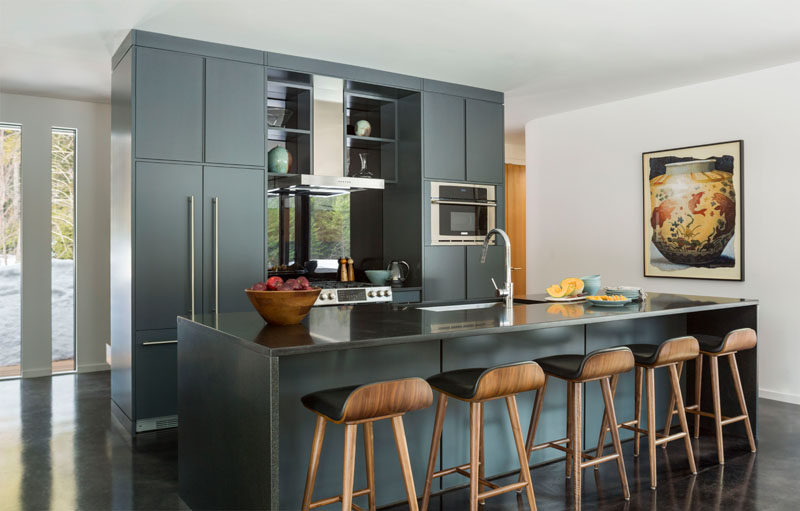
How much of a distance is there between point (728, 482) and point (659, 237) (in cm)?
302

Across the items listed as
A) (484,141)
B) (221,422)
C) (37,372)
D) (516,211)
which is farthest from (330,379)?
(516,211)

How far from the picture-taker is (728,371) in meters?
Result: 4.22

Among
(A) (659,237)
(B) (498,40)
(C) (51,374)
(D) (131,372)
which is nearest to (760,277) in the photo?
(A) (659,237)

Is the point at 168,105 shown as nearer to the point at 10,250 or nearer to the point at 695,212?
the point at 10,250

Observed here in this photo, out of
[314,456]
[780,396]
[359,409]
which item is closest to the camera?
[359,409]

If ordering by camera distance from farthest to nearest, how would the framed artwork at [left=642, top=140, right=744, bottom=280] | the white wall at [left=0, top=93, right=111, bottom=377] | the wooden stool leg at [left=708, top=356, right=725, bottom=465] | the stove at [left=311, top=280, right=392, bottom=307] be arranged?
1. the white wall at [left=0, top=93, right=111, bottom=377]
2. the framed artwork at [left=642, top=140, right=744, bottom=280]
3. the stove at [left=311, top=280, right=392, bottom=307]
4. the wooden stool leg at [left=708, top=356, right=725, bottom=465]

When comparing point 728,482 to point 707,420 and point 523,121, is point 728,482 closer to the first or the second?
point 707,420

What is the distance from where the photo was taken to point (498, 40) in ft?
14.6

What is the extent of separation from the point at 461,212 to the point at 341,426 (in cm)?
321

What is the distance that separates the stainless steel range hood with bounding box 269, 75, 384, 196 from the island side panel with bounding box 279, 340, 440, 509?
89.7 inches

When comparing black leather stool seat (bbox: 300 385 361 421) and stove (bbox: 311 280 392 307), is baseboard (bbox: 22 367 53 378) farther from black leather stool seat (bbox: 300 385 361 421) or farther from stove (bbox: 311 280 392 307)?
black leather stool seat (bbox: 300 385 361 421)

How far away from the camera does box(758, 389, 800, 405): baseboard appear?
196 inches

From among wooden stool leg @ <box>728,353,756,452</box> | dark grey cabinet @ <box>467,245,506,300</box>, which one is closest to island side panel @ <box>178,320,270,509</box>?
wooden stool leg @ <box>728,353,756,452</box>

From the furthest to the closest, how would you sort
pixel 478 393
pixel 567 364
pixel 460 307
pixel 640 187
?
pixel 640 187, pixel 460 307, pixel 567 364, pixel 478 393
